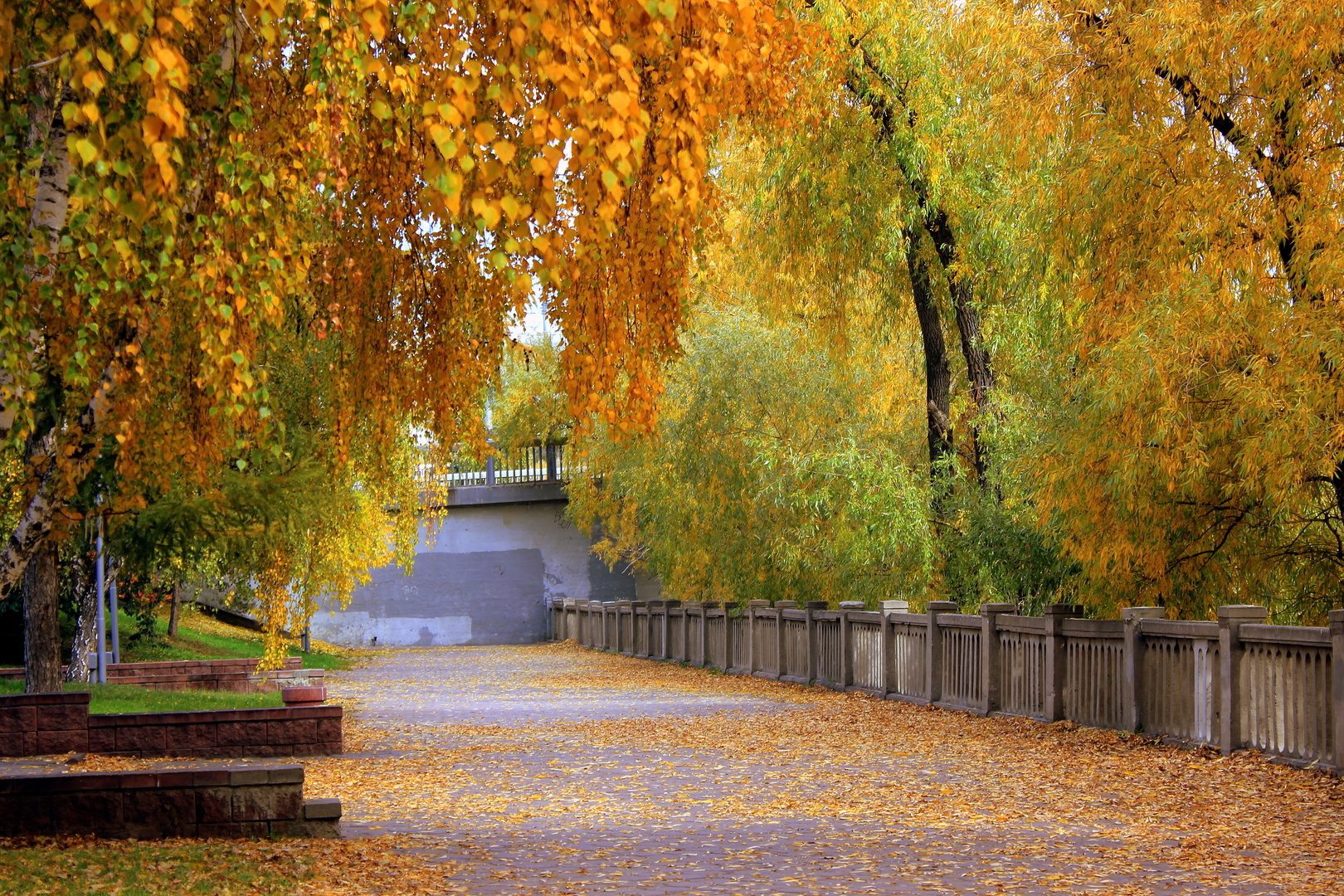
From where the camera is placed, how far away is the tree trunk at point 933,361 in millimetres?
21766

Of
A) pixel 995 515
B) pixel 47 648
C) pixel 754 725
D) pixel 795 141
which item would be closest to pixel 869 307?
pixel 795 141

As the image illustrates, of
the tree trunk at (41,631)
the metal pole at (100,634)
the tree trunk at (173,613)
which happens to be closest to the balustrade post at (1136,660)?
the metal pole at (100,634)

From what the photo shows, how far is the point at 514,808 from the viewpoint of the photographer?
35.2 feet

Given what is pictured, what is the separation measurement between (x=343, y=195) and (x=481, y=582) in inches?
1467

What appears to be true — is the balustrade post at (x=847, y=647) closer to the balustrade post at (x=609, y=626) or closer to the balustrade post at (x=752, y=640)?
the balustrade post at (x=752, y=640)

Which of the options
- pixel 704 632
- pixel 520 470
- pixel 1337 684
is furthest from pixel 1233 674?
pixel 520 470

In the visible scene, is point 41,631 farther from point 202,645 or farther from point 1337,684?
point 202,645

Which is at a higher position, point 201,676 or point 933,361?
point 933,361

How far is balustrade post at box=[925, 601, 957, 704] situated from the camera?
19.1m

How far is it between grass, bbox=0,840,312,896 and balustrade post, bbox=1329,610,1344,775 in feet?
25.3

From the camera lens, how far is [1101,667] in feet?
50.0

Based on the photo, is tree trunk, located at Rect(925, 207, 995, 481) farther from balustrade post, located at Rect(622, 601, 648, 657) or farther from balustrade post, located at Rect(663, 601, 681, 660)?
balustrade post, located at Rect(622, 601, 648, 657)

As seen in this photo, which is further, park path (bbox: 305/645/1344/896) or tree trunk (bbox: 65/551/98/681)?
tree trunk (bbox: 65/551/98/681)

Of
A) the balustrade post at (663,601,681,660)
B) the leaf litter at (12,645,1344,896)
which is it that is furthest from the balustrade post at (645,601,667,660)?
the leaf litter at (12,645,1344,896)
